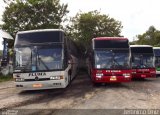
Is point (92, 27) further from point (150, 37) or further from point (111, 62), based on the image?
point (150, 37)

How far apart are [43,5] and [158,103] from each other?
94.8 ft

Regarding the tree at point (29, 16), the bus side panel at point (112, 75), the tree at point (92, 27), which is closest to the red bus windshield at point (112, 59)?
the bus side panel at point (112, 75)

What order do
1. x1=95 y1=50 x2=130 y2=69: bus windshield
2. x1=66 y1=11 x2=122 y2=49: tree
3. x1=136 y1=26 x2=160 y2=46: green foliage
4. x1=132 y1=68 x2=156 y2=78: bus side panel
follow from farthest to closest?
1. x1=136 y1=26 x2=160 y2=46: green foliage
2. x1=66 y1=11 x2=122 y2=49: tree
3. x1=132 y1=68 x2=156 y2=78: bus side panel
4. x1=95 y1=50 x2=130 y2=69: bus windshield

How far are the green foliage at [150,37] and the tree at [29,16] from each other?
45274mm

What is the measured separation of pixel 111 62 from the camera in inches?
781

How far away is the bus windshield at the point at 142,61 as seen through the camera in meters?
25.5

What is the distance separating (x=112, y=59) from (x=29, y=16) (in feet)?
73.2

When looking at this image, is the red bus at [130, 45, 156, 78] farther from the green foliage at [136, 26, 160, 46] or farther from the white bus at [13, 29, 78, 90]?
the green foliage at [136, 26, 160, 46]

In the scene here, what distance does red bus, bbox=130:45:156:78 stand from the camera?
83.0 feet

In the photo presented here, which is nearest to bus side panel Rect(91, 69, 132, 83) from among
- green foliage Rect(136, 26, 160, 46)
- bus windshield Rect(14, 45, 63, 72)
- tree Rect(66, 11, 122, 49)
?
bus windshield Rect(14, 45, 63, 72)

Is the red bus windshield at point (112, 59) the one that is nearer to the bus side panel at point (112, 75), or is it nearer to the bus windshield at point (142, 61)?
the bus side panel at point (112, 75)

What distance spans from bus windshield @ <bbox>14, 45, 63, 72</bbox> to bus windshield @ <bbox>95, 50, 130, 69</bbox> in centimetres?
400

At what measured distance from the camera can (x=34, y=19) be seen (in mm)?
39531

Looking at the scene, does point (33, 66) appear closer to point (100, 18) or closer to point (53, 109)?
point (53, 109)
